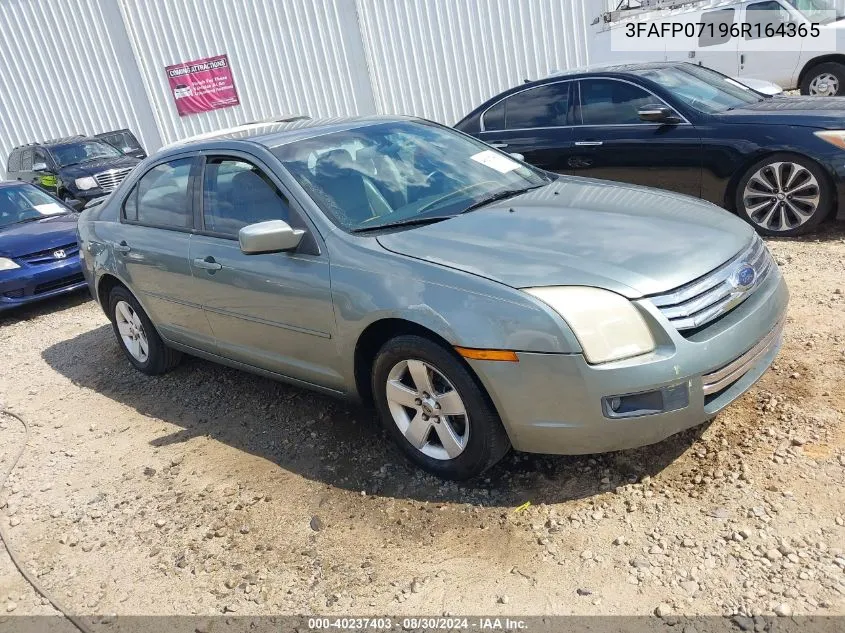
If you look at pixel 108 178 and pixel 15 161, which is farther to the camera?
pixel 15 161

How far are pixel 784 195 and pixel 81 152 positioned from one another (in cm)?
1158

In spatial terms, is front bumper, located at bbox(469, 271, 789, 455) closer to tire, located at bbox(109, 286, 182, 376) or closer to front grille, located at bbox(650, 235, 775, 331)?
front grille, located at bbox(650, 235, 775, 331)

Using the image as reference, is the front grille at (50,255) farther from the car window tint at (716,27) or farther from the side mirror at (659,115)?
the car window tint at (716,27)

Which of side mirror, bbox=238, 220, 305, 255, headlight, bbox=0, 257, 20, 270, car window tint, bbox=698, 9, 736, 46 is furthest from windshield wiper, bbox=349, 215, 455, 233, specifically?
car window tint, bbox=698, 9, 736, 46

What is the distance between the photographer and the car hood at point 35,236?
7512 millimetres

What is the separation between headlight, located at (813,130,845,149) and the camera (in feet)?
17.5

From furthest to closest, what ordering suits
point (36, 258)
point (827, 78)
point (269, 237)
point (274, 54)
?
point (274, 54), point (827, 78), point (36, 258), point (269, 237)

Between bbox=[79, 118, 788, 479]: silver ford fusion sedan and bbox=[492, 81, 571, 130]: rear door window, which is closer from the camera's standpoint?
bbox=[79, 118, 788, 479]: silver ford fusion sedan

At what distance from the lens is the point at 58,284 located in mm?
7602

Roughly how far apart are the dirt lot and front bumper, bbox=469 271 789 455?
0.35m

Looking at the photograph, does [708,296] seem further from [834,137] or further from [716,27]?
[716,27]

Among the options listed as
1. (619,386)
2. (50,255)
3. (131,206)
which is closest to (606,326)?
(619,386)

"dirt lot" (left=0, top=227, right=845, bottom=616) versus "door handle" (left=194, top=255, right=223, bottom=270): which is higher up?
"door handle" (left=194, top=255, right=223, bottom=270)

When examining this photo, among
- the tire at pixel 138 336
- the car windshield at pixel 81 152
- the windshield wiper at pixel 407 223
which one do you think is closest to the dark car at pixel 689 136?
the windshield wiper at pixel 407 223
